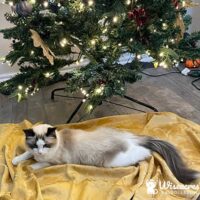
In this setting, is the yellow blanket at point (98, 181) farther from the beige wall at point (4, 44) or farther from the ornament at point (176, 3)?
the beige wall at point (4, 44)

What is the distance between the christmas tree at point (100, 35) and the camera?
1.42 m

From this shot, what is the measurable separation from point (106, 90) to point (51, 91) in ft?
3.23

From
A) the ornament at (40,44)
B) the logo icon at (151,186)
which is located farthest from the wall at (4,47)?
the logo icon at (151,186)

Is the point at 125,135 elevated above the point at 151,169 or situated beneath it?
elevated above

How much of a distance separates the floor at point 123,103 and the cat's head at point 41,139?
651 millimetres

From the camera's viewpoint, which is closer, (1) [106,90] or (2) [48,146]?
(2) [48,146]

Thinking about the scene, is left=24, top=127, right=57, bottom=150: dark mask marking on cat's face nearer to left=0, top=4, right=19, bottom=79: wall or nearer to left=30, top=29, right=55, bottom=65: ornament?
left=30, top=29, right=55, bottom=65: ornament

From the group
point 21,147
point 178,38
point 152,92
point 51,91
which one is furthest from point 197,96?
point 21,147

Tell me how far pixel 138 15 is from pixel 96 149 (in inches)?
26.2

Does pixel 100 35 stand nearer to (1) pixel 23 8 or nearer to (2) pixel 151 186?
(1) pixel 23 8

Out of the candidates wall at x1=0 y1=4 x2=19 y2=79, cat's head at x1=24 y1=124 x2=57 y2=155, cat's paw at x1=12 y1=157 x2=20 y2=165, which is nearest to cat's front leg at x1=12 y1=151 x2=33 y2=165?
cat's paw at x1=12 y1=157 x2=20 y2=165

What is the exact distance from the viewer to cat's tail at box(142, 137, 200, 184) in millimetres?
1163

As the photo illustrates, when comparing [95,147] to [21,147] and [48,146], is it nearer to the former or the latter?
[48,146]

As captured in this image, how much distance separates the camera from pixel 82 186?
3.91ft
